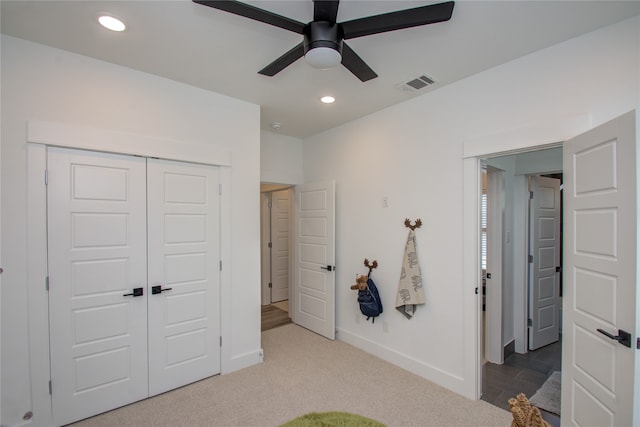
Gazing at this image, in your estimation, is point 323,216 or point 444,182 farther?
point 323,216

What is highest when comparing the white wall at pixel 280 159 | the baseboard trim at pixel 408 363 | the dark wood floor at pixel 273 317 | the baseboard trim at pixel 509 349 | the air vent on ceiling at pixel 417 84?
the air vent on ceiling at pixel 417 84

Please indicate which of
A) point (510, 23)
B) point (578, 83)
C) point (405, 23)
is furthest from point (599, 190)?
point (405, 23)

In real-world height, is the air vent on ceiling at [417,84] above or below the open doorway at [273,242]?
above

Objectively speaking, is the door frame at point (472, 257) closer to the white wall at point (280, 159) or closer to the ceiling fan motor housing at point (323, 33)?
the ceiling fan motor housing at point (323, 33)

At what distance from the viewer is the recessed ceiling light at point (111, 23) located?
6.03 ft

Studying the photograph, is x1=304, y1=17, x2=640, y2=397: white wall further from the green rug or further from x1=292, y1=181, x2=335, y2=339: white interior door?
the green rug

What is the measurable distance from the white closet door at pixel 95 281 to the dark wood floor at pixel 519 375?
10.2ft

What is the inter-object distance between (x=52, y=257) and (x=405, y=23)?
2851 mm

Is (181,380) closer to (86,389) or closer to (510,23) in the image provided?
(86,389)

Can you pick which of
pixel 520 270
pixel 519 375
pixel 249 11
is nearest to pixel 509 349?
pixel 519 375

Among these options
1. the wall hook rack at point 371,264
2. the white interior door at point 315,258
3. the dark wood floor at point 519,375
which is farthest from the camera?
the white interior door at point 315,258

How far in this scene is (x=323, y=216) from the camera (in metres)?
3.95

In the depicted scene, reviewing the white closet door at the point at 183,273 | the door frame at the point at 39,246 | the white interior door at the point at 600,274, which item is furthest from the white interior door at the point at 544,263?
the door frame at the point at 39,246

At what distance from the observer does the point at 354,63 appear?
1.89 m
